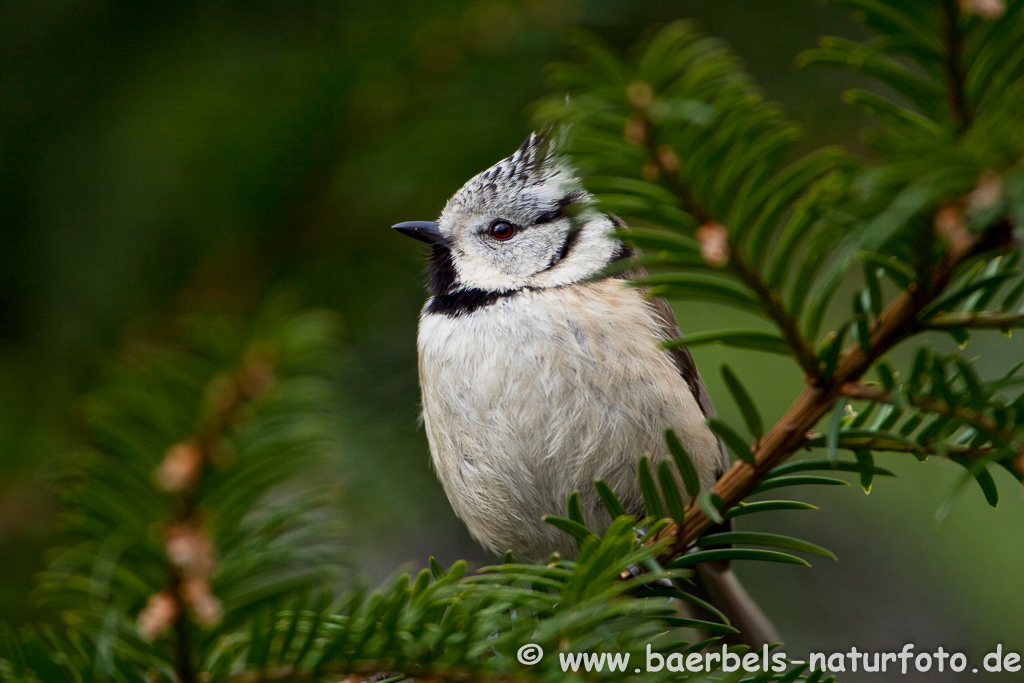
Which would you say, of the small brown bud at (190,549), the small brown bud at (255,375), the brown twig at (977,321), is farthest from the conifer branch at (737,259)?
the small brown bud at (190,549)

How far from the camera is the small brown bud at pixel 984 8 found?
29.7 inches

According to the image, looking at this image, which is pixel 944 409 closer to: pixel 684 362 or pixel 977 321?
pixel 977 321

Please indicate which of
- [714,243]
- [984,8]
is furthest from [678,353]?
[984,8]

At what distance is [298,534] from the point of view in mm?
1126

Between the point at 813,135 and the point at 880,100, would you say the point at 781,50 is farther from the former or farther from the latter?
the point at 880,100

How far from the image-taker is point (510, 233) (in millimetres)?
2400

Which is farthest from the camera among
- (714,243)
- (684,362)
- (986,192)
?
(684,362)

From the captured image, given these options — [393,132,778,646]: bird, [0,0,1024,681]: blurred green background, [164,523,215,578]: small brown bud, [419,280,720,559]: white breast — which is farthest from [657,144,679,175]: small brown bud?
[419,280,720,559]: white breast

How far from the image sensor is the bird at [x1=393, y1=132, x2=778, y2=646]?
1971mm

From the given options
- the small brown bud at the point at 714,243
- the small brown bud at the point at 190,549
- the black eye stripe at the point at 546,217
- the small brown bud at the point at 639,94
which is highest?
the black eye stripe at the point at 546,217

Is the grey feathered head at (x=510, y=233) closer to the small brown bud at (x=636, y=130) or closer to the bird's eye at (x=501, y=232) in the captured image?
the bird's eye at (x=501, y=232)

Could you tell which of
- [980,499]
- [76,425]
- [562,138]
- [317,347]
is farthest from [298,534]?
[980,499]

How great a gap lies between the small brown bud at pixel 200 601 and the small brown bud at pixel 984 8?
0.98 metres

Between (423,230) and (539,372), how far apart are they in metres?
0.56
